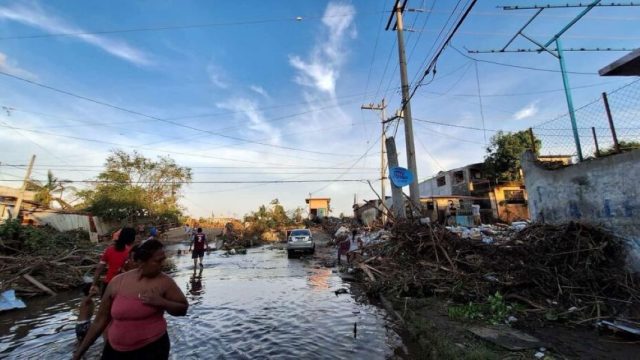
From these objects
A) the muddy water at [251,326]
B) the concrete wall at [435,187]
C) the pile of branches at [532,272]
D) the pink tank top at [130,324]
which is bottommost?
the muddy water at [251,326]

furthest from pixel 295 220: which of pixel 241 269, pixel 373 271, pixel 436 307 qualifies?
pixel 436 307

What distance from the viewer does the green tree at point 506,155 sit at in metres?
35.4

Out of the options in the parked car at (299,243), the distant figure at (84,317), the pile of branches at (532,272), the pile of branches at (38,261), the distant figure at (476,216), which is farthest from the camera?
the distant figure at (476,216)

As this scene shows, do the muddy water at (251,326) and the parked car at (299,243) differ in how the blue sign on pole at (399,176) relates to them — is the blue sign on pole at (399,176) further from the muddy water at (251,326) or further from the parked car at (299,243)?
the parked car at (299,243)

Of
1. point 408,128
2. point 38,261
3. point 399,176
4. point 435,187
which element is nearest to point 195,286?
point 38,261

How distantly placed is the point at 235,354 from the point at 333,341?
174cm

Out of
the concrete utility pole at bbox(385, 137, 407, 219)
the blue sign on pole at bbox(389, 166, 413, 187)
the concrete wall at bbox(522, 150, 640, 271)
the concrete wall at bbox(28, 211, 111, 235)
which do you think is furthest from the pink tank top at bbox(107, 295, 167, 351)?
the concrete wall at bbox(28, 211, 111, 235)

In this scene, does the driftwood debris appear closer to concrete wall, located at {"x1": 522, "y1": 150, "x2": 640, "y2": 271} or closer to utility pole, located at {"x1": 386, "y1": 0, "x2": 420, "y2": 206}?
utility pole, located at {"x1": 386, "y1": 0, "x2": 420, "y2": 206}

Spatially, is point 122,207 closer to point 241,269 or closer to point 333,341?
point 241,269

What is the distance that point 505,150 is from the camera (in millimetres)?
35750

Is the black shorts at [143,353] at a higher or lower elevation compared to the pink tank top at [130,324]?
lower

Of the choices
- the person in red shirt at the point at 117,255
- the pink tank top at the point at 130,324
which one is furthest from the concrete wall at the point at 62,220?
the pink tank top at the point at 130,324

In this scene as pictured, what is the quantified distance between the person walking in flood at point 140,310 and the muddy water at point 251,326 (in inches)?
111

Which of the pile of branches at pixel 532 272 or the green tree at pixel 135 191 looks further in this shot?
the green tree at pixel 135 191
